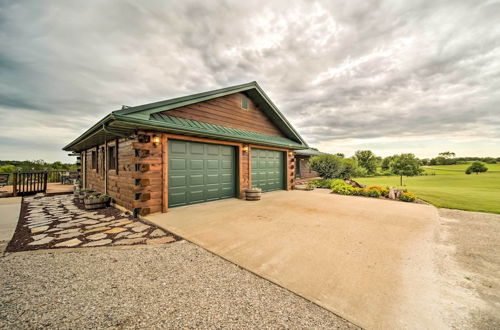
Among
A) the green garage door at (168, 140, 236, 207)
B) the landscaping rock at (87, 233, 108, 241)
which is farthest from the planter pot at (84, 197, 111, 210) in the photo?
the landscaping rock at (87, 233, 108, 241)

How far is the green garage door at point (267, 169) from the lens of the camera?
9.88 m

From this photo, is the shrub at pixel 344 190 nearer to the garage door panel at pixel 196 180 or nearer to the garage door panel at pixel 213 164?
the garage door panel at pixel 213 164

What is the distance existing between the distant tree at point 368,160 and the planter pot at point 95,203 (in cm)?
2465

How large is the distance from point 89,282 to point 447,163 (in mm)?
32513

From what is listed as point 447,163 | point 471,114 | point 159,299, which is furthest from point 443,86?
point 159,299

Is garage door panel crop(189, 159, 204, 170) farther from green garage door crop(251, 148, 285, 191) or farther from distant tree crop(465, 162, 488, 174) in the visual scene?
distant tree crop(465, 162, 488, 174)

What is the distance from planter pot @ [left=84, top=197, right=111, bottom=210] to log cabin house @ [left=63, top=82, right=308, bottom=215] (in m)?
0.37

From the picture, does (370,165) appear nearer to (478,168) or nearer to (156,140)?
(478,168)

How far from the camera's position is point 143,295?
85.1 inches

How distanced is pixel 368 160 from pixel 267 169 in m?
17.8

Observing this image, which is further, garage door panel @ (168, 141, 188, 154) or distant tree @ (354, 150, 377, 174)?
distant tree @ (354, 150, 377, 174)

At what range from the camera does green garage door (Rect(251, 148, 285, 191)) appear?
988cm

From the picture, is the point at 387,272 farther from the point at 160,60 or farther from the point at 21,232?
the point at 160,60

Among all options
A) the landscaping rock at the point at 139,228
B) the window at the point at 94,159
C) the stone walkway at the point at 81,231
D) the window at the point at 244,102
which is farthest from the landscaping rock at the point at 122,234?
the window at the point at 94,159
